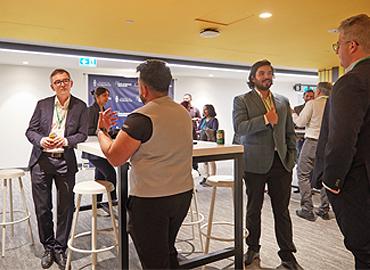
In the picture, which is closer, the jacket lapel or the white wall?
the jacket lapel

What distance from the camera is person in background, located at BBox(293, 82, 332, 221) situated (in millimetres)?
3910

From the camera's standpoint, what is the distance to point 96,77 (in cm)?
822

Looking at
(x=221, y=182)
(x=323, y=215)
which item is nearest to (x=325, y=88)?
(x=323, y=215)

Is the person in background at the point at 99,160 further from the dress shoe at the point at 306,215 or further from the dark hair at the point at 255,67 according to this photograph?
the dress shoe at the point at 306,215

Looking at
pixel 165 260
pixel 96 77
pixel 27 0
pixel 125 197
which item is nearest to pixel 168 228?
pixel 165 260

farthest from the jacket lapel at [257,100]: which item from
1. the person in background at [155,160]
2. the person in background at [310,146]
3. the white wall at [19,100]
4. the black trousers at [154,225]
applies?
the white wall at [19,100]

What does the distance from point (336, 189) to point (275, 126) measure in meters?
0.91

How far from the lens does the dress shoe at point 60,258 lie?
2635mm

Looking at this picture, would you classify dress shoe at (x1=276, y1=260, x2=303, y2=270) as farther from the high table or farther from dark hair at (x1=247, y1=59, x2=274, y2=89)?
dark hair at (x1=247, y1=59, x2=274, y2=89)

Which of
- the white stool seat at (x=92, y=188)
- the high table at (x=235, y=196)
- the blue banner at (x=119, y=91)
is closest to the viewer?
the high table at (x=235, y=196)

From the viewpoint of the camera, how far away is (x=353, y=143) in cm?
154

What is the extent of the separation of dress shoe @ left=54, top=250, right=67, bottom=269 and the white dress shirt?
2969 mm

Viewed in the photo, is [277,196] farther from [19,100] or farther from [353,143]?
[19,100]

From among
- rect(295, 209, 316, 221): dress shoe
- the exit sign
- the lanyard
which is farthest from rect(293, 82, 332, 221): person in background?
the exit sign
